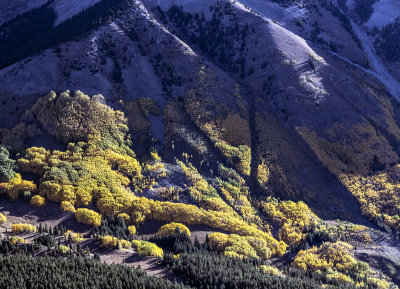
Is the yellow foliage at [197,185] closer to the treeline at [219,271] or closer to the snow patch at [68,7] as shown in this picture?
the treeline at [219,271]

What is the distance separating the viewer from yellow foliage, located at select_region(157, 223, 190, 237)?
37.5 meters

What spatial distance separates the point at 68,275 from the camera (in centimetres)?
2569

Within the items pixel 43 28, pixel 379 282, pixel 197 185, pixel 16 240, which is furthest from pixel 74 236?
pixel 43 28

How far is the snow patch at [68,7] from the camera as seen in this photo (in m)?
74.9

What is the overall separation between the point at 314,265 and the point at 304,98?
30.6 meters

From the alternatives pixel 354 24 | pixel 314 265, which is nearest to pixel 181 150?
pixel 314 265

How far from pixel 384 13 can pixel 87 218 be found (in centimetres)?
9675

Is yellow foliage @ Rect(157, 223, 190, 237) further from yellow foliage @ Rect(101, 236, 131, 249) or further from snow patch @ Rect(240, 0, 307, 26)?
snow patch @ Rect(240, 0, 307, 26)

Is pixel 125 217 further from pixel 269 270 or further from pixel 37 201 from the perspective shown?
pixel 269 270

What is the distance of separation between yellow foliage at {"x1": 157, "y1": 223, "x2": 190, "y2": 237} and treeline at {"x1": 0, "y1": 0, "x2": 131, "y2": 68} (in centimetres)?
3618

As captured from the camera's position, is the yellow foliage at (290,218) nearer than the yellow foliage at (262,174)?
Yes

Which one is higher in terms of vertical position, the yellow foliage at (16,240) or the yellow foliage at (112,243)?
the yellow foliage at (16,240)

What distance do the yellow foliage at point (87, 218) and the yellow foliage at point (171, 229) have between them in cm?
625

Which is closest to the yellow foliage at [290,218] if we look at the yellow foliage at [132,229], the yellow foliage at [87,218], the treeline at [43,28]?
the yellow foliage at [132,229]
